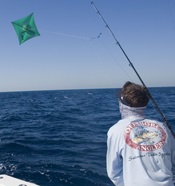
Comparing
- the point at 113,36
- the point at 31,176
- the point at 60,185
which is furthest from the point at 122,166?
the point at 31,176

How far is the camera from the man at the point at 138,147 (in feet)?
7.22

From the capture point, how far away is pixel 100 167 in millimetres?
6801

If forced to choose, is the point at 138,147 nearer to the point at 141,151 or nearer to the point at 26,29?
the point at 141,151

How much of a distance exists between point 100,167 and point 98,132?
451 cm

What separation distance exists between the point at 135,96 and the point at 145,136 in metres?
0.38

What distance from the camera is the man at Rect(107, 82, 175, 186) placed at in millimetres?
2201

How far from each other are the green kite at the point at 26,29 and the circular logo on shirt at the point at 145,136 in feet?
19.2

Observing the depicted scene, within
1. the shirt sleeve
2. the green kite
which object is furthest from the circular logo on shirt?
the green kite

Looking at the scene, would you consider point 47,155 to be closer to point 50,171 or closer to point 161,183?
point 50,171

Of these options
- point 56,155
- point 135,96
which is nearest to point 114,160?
point 135,96

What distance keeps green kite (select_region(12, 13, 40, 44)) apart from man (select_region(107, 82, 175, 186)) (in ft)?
18.5

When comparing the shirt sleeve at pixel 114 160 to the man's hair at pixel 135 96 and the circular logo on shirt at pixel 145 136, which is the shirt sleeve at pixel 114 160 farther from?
the man's hair at pixel 135 96

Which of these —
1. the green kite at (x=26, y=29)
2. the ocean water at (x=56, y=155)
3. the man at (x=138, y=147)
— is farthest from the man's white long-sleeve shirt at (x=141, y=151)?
the green kite at (x=26, y=29)

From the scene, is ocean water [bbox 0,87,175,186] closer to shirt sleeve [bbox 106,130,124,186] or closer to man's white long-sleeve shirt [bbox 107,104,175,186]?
shirt sleeve [bbox 106,130,124,186]
